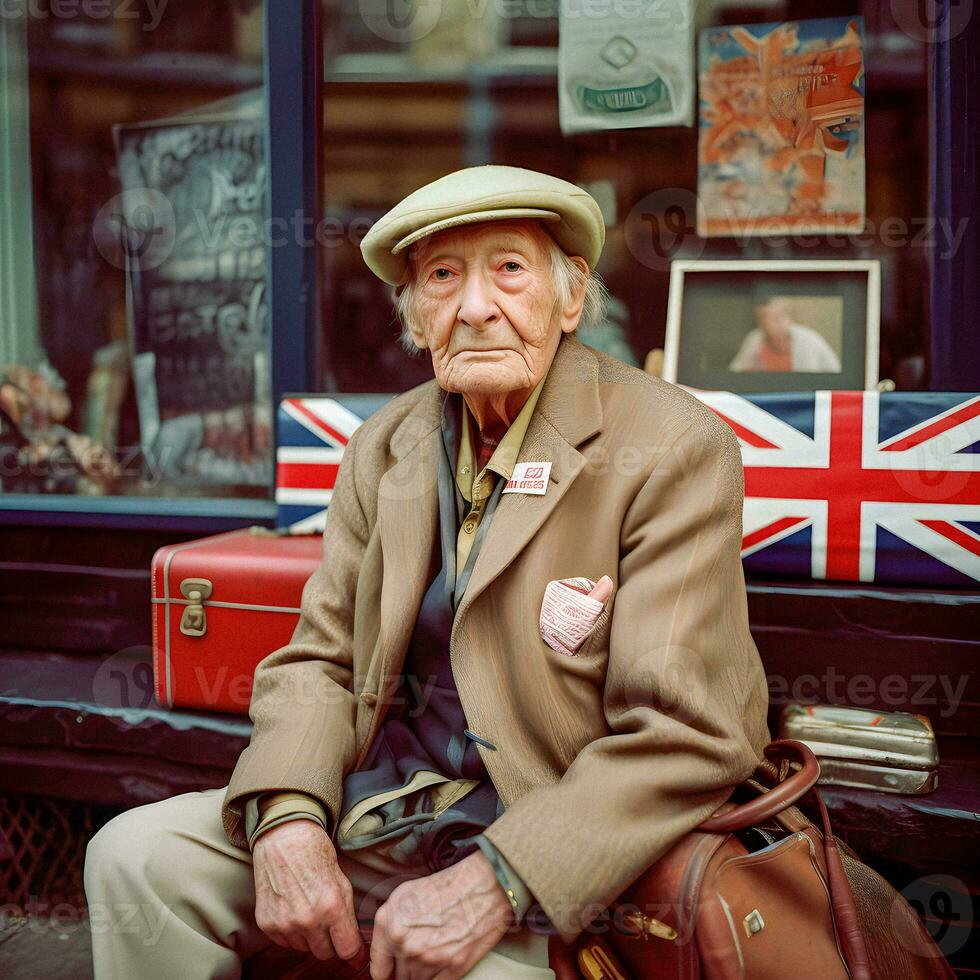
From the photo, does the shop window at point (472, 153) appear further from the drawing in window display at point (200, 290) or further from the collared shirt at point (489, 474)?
the collared shirt at point (489, 474)

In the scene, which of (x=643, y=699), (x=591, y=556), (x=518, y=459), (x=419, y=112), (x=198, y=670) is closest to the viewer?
(x=643, y=699)

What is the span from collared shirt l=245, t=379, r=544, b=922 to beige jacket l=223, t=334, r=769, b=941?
3 centimetres

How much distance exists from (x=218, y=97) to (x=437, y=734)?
8.59 ft

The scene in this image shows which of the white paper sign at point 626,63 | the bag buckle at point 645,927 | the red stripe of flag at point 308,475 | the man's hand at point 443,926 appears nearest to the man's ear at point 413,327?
the red stripe of flag at point 308,475

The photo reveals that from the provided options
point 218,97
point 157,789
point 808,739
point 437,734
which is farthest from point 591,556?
point 218,97

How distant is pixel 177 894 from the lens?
1589mm

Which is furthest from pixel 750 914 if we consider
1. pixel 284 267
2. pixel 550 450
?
pixel 284 267

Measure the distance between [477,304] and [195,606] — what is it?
1.32 meters

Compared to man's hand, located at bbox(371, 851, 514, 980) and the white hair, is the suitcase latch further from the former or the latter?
man's hand, located at bbox(371, 851, 514, 980)

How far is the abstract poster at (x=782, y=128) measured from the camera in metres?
2.98

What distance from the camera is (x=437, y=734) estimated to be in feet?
5.77

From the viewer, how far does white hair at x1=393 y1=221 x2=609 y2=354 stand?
5.92 feet

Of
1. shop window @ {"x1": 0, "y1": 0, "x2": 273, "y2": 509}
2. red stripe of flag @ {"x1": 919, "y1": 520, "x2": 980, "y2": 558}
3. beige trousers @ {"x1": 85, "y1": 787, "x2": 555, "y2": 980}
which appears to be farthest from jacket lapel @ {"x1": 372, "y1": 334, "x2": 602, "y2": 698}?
shop window @ {"x1": 0, "y1": 0, "x2": 273, "y2": 509}

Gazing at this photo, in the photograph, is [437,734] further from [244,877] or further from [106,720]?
[106,720]
